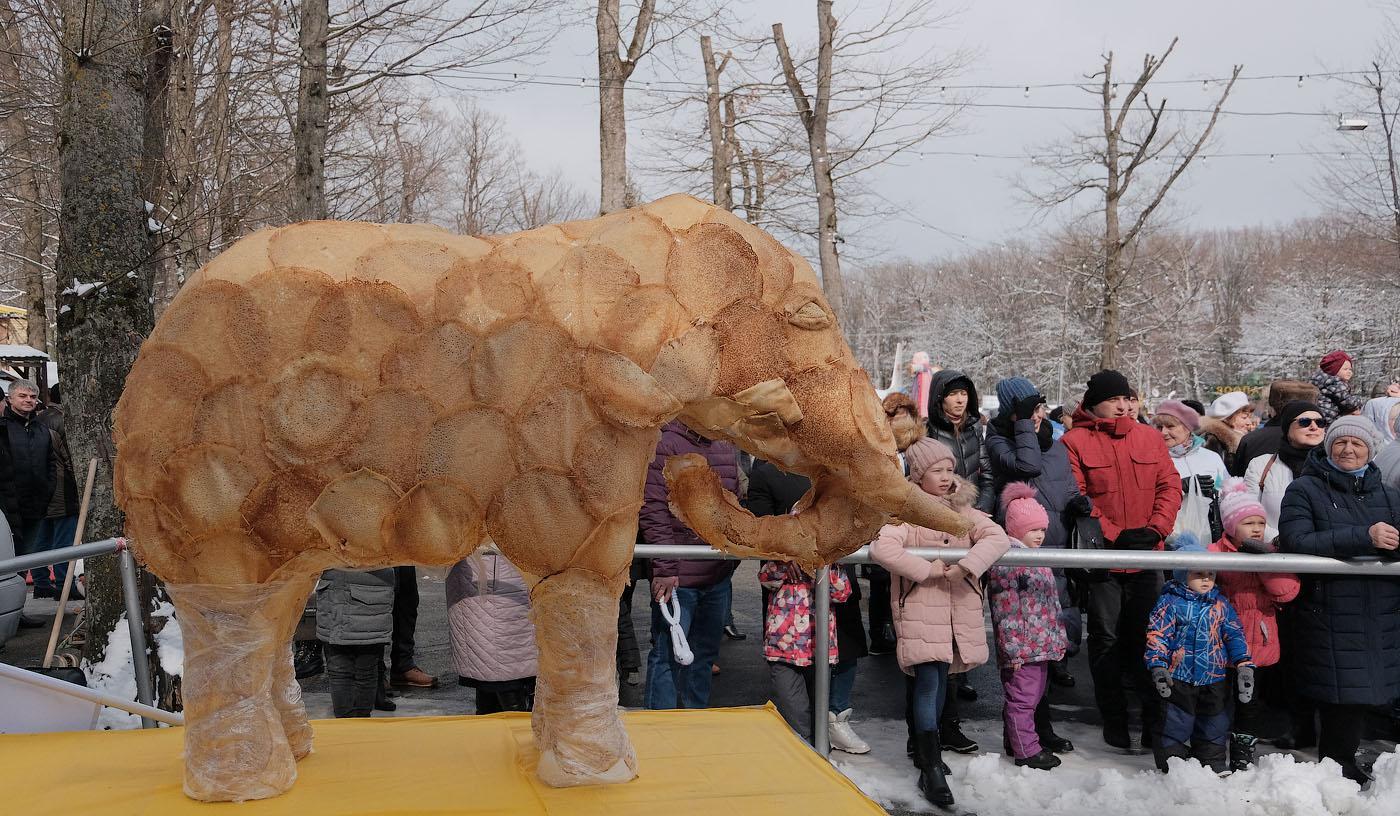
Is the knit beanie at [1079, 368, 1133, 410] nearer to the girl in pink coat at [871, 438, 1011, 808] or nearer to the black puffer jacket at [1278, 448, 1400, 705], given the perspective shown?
the black puffer jacket at [1278, 448, 1400, 705]

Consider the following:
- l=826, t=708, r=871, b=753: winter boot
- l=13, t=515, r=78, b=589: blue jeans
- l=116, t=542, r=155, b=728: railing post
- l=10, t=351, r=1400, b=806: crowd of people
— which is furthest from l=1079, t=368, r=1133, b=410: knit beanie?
l=13, t=515, r=78, b=589: blue jeans

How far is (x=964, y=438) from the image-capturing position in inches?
207

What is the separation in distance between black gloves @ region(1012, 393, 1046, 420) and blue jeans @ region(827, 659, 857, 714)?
1530 mm

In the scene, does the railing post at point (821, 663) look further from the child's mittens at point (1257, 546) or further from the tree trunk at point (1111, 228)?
the tree trunk at point (1111, 228)

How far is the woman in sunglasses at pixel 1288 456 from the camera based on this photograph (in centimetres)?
485

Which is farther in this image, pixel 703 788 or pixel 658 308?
pixel 703 788

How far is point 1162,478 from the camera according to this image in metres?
4.86

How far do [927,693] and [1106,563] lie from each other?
82cm

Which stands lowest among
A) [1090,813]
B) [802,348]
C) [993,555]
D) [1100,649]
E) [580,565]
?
[1090,813]

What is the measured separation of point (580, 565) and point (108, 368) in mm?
3096

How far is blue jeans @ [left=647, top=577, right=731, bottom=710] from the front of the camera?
4.12 metres

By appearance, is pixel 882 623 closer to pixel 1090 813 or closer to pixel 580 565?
pixel 1090 813

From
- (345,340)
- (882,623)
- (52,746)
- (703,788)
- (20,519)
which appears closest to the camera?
(345,340)

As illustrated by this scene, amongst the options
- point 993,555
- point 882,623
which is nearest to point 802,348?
point 993,555
